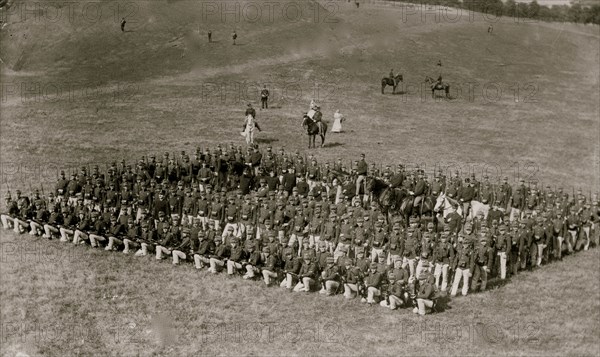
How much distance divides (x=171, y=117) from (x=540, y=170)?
20.0 meters

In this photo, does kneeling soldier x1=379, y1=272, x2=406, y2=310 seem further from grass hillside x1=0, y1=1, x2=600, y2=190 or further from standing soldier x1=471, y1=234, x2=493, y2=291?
grass hillside x1=0, y1=1, x2=600, y2=190

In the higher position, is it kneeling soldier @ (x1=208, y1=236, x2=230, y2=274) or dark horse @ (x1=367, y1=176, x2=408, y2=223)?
dark horse @ (x1=367, y1=176, x2=408, y2=223)

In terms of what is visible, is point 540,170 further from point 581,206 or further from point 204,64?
point 204,64

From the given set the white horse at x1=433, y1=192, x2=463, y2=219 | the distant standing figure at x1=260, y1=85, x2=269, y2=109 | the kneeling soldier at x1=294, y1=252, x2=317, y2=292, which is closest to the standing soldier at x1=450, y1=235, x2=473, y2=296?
the white horse at x1=433, y1=192, x2=463, y2=219

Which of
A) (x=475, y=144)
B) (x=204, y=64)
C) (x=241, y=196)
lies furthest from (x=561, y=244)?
(x=204, y=64)

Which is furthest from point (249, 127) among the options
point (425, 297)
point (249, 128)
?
point (425, 297)

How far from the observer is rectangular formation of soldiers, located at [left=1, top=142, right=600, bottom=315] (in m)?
18.0

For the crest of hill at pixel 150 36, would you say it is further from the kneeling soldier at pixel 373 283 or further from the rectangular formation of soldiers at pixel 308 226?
the kneeling soldier at pixel 373 283

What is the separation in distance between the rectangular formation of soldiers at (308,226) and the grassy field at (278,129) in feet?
1.85

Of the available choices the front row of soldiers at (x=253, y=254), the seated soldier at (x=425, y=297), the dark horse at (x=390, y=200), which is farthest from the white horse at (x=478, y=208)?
the seated soldier at (x=425, y=297)

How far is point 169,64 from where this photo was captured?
4816 cm

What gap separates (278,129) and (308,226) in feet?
50.9

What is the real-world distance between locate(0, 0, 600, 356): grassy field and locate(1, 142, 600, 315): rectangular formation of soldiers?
1.85 ft

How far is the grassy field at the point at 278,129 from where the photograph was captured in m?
16.6
